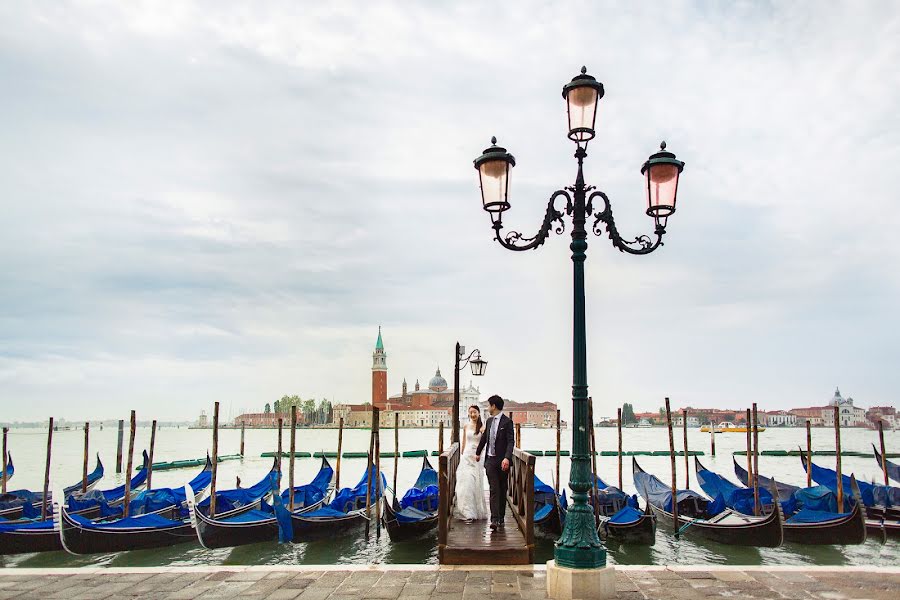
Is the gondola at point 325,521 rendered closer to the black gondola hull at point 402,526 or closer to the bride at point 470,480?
the black gondola hull at point 402,526

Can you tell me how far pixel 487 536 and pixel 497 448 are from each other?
796 mm

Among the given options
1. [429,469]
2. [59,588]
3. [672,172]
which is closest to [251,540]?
[429,469]

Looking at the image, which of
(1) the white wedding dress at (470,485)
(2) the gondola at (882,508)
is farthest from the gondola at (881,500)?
(1) the white wedding dress at (470,485)

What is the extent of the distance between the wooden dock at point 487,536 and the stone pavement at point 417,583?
242mm

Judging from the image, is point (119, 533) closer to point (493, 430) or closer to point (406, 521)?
point (406, 521)

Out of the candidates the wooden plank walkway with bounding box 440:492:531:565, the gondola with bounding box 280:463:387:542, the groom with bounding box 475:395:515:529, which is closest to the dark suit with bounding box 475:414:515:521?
the groom with bounding box 475:395:515:529

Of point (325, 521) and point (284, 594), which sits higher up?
point (284, 594)

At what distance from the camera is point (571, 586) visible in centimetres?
405

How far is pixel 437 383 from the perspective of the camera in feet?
362

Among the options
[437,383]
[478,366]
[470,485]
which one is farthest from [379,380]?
[470,485]

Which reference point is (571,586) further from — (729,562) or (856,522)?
(856,522)

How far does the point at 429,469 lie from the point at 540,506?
312cm

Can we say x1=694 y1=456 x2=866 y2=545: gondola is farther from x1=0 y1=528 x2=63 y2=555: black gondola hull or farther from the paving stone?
x1=0 y1=528 x2=63 y2=555: black gondola hull

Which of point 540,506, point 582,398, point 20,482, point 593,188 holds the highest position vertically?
point 593,188
